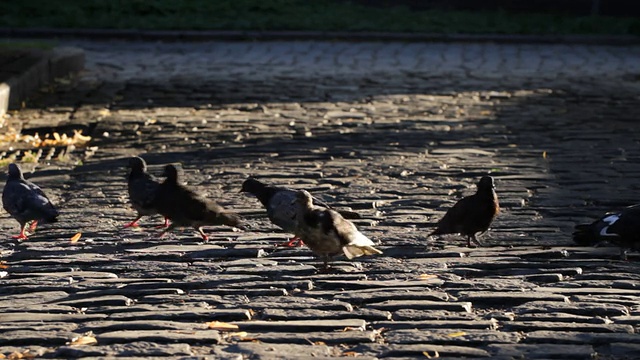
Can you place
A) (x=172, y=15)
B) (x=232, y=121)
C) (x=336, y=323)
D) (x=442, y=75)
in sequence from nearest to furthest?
(x=336, y=323) < (x=232, y=121) < (x=442, y=75) < (x=172, y=15)

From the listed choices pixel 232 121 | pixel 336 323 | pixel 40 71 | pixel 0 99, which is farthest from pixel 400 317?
pixel 40 71

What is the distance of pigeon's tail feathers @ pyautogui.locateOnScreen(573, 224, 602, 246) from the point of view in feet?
26.0

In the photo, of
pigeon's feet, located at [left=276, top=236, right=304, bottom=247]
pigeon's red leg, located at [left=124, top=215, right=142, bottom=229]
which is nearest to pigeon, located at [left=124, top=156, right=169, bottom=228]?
pigeon's red leg, located at [left=124, top=215, right=142, bottom=229]

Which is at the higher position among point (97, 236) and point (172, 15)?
point (172, 15)

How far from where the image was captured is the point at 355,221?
891cm

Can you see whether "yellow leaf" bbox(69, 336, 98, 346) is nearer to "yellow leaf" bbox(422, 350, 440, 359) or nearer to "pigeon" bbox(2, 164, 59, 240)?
"yellow leaf" bbox(422, 350, 440, 359)

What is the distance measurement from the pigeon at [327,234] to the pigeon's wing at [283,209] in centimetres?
32

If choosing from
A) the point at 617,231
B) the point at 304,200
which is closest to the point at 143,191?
the point at 304,200

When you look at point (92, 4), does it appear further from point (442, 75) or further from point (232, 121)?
point (232, 121)

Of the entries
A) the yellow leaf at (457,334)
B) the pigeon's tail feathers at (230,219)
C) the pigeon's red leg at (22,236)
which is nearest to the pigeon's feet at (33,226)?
the pigeon's red leg at (22,236)

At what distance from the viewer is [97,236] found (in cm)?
851

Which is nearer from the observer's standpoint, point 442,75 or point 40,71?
point 40,71

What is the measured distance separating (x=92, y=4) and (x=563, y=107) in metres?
14.9

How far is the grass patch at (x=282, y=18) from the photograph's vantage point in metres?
25.0
